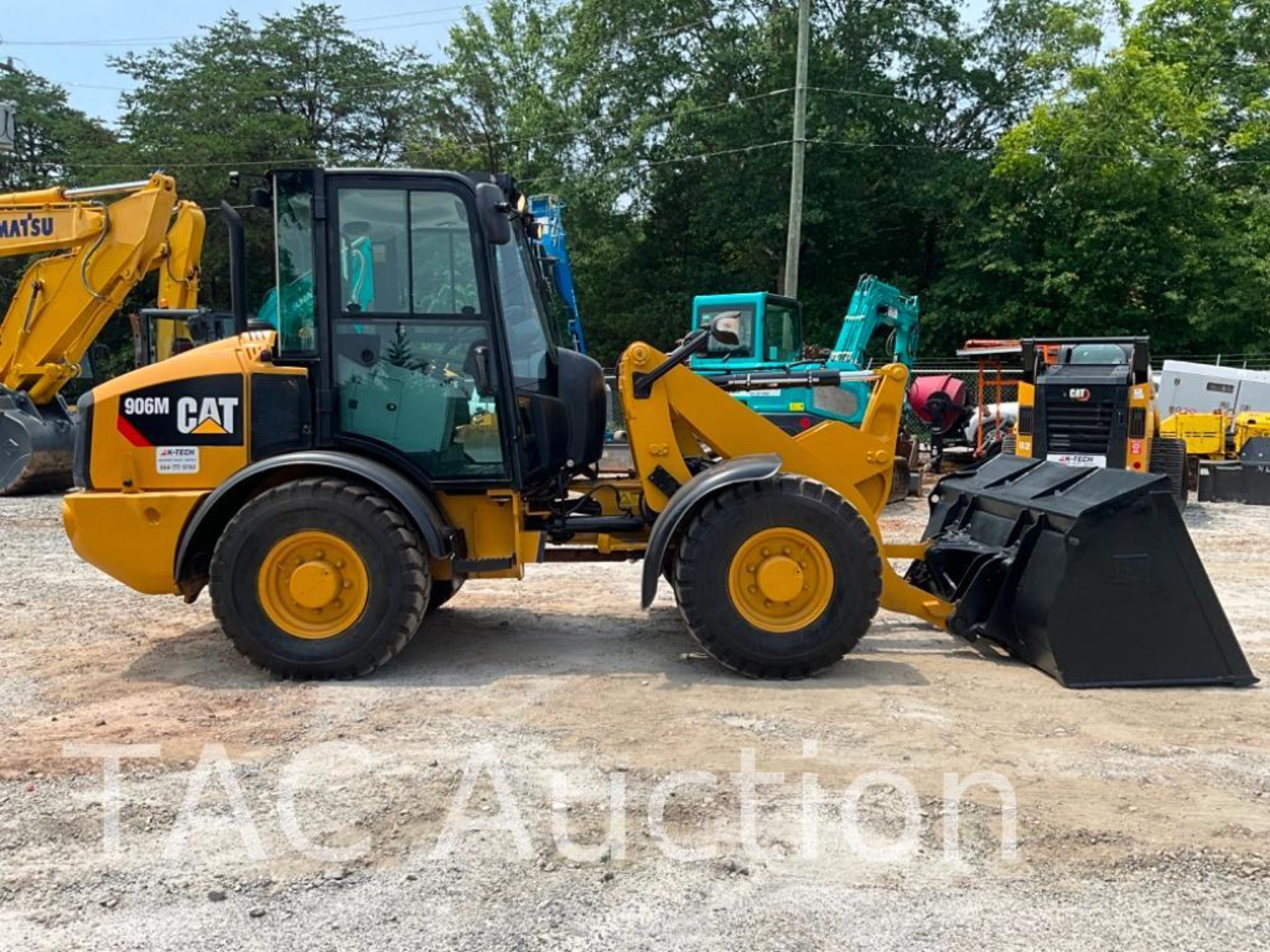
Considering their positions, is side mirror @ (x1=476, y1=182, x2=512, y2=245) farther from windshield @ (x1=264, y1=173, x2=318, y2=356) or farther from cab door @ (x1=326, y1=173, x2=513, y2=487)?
windshield @ (x1=264, y1=173, x2=318, y2=356)

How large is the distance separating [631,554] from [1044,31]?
84.2ft

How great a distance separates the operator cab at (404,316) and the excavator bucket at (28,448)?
9542 millimetres

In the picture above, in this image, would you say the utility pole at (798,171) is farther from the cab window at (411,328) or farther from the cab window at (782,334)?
the cab window at (411,328)

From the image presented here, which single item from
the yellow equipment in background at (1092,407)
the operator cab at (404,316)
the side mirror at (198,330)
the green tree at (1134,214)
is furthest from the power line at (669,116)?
the operator cab at (404,316)

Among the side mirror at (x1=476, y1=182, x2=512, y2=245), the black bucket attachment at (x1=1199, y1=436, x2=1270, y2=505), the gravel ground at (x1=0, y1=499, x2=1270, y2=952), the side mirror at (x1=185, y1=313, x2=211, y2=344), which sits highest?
the side mirror at (x1=476, y1=182, x2=512, y2=245)

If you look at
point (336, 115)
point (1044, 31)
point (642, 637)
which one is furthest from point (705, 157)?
point (642, 637)

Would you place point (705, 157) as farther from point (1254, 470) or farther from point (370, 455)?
point (370, 455)

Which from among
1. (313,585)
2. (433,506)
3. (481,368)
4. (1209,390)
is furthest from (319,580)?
(1209,390)

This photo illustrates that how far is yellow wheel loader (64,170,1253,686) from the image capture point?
5070mm

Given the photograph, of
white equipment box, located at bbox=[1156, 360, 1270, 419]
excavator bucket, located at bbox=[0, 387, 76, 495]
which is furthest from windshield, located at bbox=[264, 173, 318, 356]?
white equipment box, located at bbox=[1156, 360, 1270, 419]

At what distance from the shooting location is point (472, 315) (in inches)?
212

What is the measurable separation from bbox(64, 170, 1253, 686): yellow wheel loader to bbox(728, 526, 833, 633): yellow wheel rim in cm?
1

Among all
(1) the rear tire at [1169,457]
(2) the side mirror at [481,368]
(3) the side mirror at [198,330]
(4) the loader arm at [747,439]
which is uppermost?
(3) the side mirror at [198,330]

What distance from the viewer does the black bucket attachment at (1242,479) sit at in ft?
44.5
